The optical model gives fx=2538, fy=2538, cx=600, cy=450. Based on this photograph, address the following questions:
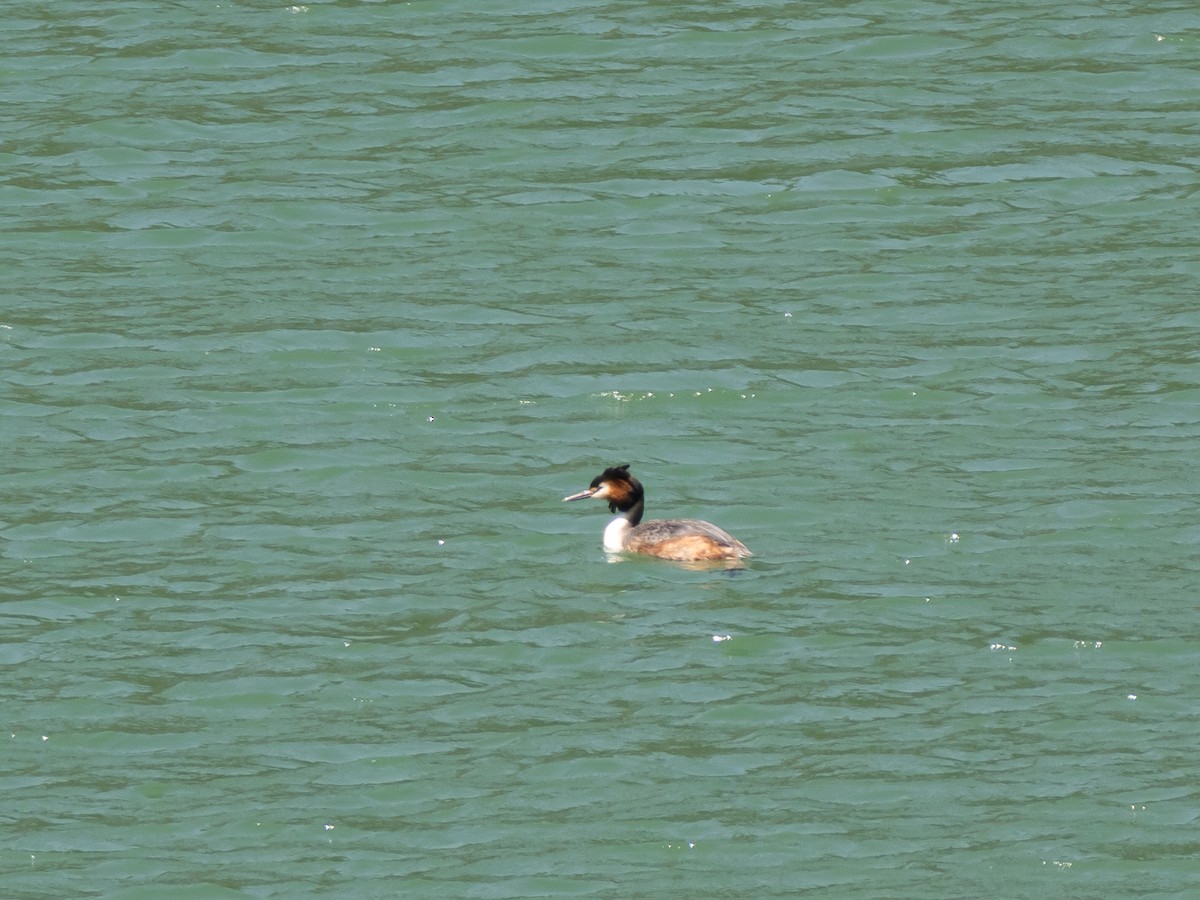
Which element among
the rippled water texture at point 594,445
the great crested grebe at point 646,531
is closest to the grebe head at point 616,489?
the great crested grebe at point 646,531

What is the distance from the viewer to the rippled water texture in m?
11.4

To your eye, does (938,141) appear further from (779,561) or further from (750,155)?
(779,561)

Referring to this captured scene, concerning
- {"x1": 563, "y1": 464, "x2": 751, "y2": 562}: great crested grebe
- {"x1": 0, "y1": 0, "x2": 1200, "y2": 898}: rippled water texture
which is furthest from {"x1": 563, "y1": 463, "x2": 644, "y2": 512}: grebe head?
{"x1": 0, "y1": 0, "x2": 1200, "y2": 898}: rippled water texture

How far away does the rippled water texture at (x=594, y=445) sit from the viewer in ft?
37.3

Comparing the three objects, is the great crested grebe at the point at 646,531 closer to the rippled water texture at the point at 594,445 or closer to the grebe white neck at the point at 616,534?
the grebe white neck at the point at 616,534

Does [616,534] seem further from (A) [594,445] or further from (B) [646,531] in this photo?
(A) [594,445]

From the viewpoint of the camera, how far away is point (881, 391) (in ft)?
55.4

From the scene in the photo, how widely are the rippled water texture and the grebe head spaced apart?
29cm

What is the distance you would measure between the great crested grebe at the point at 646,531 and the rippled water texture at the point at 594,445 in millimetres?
159

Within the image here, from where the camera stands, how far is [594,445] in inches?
647

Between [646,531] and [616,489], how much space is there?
320mm

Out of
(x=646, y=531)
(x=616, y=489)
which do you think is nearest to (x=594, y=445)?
(x=616, y=489)

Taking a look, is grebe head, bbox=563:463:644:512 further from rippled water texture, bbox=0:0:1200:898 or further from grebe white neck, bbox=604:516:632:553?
rippled water texture, bbox=0:0:1200:898

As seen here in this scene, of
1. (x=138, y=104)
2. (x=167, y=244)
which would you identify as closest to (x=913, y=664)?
(x=167, y=244)
